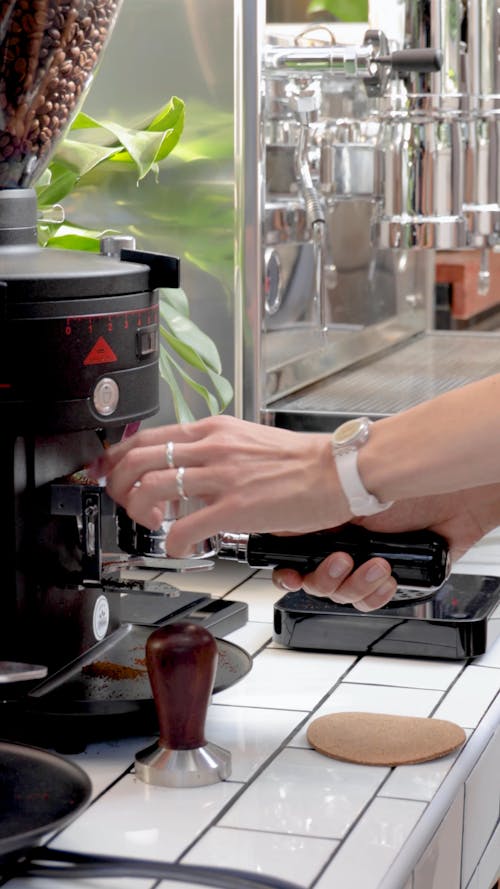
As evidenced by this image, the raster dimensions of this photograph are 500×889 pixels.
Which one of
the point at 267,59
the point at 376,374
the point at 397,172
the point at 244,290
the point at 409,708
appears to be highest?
the point at 267,59

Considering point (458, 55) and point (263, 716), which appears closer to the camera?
point (263, 716)

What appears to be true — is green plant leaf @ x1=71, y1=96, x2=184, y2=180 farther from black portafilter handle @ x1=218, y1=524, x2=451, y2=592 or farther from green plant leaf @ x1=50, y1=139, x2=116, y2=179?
black portafilter handle @ x1=218, y1=524, x2=451, y2=592

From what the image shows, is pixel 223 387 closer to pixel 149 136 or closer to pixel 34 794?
pixel 149 136

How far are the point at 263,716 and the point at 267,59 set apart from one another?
2.09 feet

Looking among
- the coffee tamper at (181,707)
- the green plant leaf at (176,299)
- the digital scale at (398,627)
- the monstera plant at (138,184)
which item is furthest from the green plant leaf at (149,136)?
the coffee tamper at (181,707)

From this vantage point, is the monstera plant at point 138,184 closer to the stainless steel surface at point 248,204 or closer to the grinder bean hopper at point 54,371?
the stainless steel surface at point 248,204

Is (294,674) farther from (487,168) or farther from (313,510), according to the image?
(487,168)

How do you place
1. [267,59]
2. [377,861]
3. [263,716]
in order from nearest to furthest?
1. [377,861]
2. [263,716]
3. [267,59]

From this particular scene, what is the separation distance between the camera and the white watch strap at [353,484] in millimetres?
860

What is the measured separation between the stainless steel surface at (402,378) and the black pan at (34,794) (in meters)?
0.61

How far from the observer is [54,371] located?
842mm

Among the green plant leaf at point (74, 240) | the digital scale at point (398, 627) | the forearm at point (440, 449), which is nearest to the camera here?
the forearm at point (440, 449)

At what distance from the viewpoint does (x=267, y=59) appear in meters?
1.37

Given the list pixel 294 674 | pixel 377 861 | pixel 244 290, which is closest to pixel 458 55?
pixel 244 290
